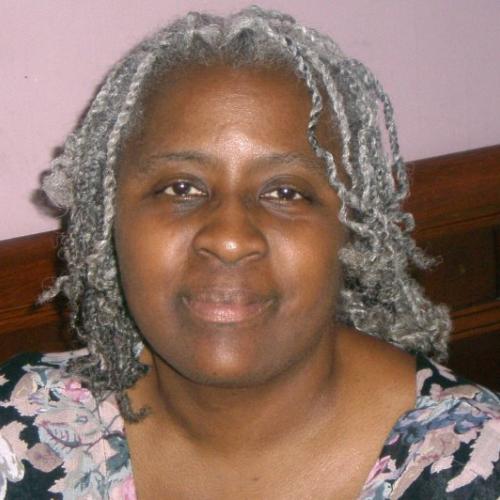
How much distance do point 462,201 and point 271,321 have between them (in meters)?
0.85

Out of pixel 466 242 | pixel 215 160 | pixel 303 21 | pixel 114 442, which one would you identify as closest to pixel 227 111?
pixel 215 160

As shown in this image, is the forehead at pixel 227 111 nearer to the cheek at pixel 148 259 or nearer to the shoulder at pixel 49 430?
the cheek at pixel 148 259

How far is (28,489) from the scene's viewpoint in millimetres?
1174

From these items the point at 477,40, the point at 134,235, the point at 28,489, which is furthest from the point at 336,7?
the point at 28,489

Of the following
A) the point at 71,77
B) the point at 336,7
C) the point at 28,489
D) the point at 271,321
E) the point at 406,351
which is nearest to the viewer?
the point at 271,321

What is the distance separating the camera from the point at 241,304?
1.05 m

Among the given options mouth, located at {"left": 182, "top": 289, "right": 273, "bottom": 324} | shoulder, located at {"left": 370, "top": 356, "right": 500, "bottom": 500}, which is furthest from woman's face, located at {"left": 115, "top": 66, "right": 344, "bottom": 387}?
shoulder, located at {"left": 370, "top": 356, "right": 500, "bottom": 500}

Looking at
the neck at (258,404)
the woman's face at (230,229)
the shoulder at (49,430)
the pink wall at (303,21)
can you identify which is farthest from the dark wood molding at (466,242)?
the woman's face at (230,229)

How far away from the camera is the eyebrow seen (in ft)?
3.50

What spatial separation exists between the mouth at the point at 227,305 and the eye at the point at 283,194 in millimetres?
126

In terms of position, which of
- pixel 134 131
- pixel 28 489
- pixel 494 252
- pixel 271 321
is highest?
pixel 134 131

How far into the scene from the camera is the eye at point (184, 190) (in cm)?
110

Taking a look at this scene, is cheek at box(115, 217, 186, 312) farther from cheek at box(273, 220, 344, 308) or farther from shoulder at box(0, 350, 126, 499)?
shoulder at box(0, 350, 126, 499)

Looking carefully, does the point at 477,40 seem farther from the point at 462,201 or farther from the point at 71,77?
the point at 71,77
